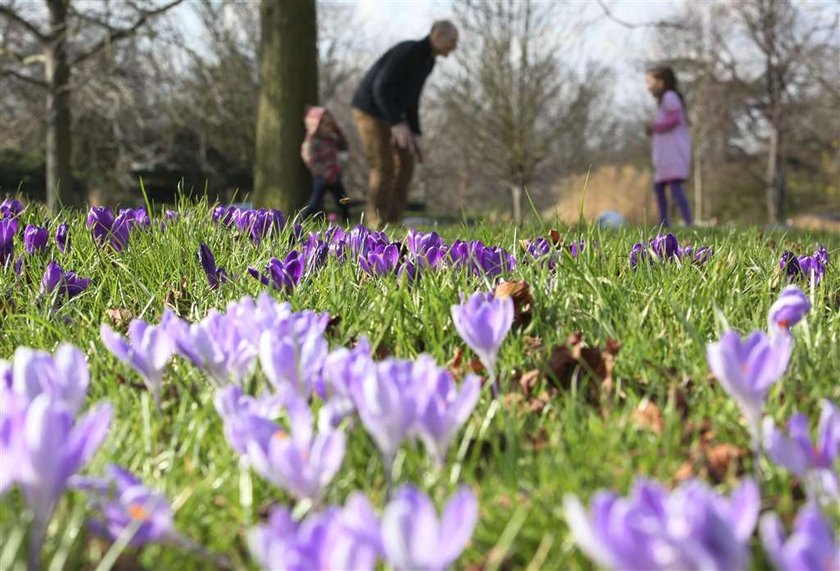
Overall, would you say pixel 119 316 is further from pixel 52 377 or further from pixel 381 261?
pixel 52 377

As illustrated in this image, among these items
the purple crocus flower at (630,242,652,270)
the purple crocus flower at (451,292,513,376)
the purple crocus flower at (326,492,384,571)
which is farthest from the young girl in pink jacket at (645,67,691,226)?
the purple crocus flower at (326,492,384,571)

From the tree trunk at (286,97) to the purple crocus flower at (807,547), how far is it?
27.0ft

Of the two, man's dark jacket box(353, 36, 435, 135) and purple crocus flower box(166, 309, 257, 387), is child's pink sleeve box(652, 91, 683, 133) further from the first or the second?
purple crocus flower box(166, 309, 257, 387)

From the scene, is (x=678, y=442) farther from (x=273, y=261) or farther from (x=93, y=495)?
(x=273, y=261)

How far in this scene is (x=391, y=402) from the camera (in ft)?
3.31

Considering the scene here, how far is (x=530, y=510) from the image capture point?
1.05 meters

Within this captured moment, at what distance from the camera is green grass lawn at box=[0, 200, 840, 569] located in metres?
1.06

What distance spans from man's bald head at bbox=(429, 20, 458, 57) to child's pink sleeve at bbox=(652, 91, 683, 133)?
373cm

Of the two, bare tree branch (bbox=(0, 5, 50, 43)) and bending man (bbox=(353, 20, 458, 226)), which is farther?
bare tree branch (bbox=(0, 5, 50, 43))

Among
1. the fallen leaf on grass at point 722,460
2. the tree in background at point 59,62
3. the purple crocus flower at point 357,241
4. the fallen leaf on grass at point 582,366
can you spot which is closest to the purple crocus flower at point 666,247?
the purple crocus flower at point 357,241

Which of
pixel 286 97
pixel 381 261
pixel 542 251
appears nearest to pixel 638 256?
pixel 542 251

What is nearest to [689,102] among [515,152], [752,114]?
[752,114]

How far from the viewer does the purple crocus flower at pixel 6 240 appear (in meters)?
2.57

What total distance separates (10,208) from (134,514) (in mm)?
2746
